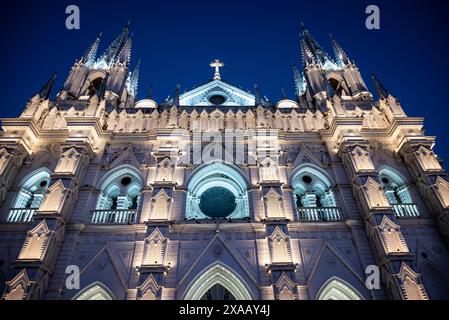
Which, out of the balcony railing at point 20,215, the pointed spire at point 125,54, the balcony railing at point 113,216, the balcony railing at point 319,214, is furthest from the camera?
the pointed spire at point 125,54

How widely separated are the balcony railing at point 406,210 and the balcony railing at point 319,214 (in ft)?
11.5

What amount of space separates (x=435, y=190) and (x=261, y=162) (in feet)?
33.0

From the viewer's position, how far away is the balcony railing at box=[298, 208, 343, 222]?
17.5 metres

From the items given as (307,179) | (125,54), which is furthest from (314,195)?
(125,54)

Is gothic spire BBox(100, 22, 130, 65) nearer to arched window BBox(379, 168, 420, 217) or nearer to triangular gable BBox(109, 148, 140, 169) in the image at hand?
triangular gable BBox(109, 148, 140, 169)

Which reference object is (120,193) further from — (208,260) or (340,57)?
(340,57)

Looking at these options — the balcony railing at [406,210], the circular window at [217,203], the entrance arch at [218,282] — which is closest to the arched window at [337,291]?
the entrance arch at [218,282]

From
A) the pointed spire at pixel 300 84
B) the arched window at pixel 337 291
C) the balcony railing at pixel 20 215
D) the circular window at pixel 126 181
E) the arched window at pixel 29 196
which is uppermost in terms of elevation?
the pointed spire at pixel 300 84

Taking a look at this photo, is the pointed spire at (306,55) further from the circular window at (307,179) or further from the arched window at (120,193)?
the arched window at (120,193)

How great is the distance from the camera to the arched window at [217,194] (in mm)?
18562

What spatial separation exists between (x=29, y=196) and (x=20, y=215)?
5.67 ft

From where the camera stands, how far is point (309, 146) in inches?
829

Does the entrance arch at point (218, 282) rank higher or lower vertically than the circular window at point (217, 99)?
lower

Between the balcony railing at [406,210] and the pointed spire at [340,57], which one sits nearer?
the balcony railing at [406,210]
